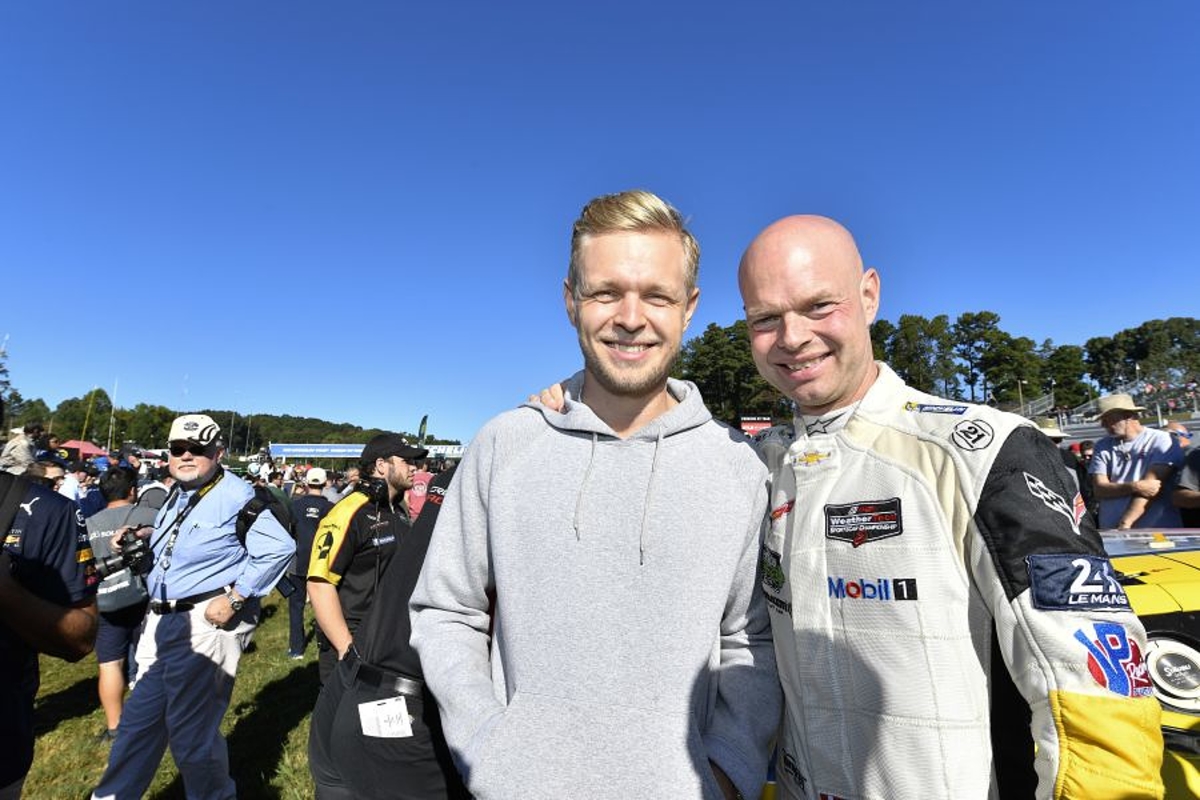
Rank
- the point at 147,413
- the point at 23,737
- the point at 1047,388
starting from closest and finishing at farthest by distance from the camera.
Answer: the point at 23,737 → the point at 1047,388 → the point at 147,413

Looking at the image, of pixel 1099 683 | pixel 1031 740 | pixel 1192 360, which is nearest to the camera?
pixel 1099 683

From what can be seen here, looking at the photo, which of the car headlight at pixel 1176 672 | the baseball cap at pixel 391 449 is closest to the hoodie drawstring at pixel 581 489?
the car headlight at pixel 1176 672

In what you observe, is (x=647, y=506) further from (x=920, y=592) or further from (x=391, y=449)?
(x=391, y=449)

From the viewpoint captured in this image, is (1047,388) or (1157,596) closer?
(1157,596)

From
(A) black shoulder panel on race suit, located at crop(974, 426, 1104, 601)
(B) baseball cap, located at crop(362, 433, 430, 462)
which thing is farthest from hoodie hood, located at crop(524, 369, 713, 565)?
(B) baseball cap, located at crop(362, 433, 430, 462)

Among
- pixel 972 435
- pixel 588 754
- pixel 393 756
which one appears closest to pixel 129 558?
pixel 393 756

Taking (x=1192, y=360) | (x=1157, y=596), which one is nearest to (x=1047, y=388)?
(x=1192, y=360)

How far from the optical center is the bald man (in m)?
1.19

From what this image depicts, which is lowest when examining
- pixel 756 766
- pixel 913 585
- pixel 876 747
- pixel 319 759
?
pixel 319 759

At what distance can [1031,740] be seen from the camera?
1.39 m

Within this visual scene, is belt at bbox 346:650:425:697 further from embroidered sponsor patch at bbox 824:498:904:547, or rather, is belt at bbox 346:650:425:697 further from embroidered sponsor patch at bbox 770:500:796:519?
embroidered sponsor patch at bbox 824:498:904:547

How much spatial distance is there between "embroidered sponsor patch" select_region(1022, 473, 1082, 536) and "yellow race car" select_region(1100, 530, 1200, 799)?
1.80m

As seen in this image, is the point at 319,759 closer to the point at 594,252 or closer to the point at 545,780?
the point at 545,780

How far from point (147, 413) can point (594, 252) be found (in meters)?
124
